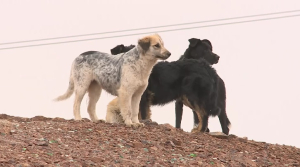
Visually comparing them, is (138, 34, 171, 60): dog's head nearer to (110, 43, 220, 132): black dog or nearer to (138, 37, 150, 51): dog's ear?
(138, 37, 150, 51): dog's ear

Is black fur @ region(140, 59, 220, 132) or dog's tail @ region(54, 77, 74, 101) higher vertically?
black fur @ region(140, 59, 220, 132)

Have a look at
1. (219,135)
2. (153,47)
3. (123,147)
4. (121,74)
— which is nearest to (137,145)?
(123,147)

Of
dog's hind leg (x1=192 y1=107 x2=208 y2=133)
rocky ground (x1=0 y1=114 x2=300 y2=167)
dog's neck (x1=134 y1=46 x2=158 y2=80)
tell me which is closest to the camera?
rocky ground (x1=0 y1=114 x2=300 y2=167)

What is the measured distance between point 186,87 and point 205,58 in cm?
171

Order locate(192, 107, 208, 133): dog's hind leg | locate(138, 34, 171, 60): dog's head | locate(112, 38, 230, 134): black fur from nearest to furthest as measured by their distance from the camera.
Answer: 1. locate(138, 34, 171, 60): dog's head
2. locate(192, 107, 208, 133): dog's hind leg
3. locate(112, 38, 230, 134): black fur

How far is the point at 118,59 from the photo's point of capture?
12.8 metres

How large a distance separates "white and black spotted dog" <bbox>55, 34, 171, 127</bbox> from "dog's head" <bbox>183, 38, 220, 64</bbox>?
2.26 metres

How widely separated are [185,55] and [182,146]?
3.90 meters

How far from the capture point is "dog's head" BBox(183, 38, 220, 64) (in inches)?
575

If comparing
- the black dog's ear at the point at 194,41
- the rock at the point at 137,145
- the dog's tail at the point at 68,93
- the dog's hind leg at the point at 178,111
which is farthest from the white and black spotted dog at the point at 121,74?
the black dog's ear at the point at 194,41

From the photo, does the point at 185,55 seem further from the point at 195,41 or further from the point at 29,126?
the point at 29,126

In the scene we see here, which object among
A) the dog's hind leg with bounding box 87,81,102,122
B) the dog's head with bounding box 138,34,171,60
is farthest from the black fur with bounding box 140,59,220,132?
the dog's head with bounding box 138,34,171,60

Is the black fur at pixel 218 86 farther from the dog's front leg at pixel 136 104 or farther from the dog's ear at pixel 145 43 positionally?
the dog's ear at pixel 145 43

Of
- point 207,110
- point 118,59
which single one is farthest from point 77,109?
point 207,110
